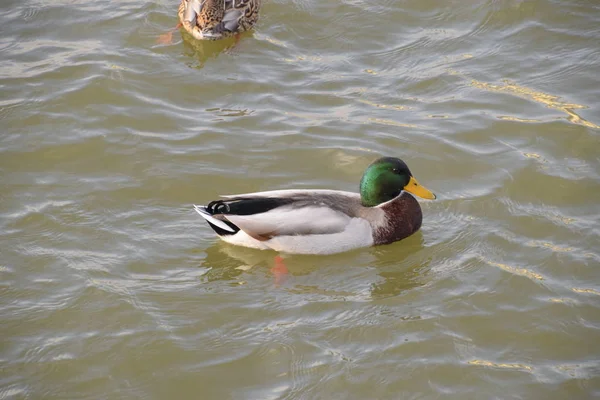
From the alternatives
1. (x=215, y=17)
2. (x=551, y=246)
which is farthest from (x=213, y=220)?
(x=215, y=17)

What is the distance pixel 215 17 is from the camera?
33.1ft

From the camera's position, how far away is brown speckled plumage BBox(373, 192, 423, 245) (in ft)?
23.6

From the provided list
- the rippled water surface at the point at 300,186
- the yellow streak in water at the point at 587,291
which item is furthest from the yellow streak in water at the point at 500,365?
the yellow streak in water at the point at 587,291

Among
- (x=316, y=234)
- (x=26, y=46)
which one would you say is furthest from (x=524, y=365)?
(x=26, y=46)

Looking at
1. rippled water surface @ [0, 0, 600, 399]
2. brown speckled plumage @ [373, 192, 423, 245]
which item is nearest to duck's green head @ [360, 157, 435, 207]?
brown speckled plumage @ [373, 192, 423, 245]

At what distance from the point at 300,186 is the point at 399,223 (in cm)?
107

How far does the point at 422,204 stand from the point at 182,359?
2.94 m

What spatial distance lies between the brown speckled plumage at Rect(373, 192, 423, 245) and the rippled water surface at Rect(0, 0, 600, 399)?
0.39 feet

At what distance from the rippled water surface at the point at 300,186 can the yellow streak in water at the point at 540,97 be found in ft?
0.07

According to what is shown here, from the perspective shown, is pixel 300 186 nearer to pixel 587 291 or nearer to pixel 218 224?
pixel 218 224

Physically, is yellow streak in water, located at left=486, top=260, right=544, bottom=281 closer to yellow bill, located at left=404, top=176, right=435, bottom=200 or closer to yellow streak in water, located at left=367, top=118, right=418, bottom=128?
yellow bill, located at left=404, top=176, right=435, bottom=200

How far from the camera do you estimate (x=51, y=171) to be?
786cm

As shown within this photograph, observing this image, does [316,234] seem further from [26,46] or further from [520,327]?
[26,46]

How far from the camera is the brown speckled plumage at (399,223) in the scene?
7.20 meters
